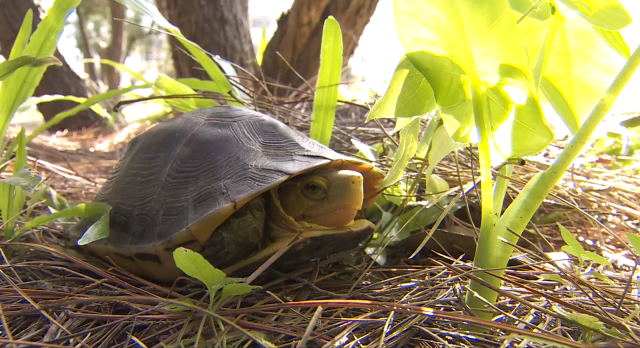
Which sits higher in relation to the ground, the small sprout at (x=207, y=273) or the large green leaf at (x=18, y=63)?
the large green leaf at (x=18, y=63)

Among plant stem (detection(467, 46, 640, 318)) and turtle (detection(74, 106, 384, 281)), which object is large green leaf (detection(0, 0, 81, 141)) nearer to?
turtle (detection(74, 106, 384, 281))

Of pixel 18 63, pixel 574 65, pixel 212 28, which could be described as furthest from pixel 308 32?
pixel 574 65

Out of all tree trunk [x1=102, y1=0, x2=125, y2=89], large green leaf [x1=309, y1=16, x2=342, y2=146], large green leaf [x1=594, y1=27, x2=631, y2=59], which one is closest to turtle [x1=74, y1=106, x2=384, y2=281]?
large green leaf [x1=309, y1=16, x2=342, y2=146]

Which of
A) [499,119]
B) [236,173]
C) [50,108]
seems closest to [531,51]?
[499,119]

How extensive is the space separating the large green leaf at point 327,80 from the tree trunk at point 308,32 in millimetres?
1255

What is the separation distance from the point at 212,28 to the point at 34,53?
1.65m

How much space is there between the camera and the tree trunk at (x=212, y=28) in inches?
104

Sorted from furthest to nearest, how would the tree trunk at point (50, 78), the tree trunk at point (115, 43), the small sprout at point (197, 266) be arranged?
the tree trunk at point (115, 43), the tree trunk at point (50, 78), the small sprout at point (197, 266)

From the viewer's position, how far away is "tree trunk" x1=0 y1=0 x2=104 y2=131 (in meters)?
2.59

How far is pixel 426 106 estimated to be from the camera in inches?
31.0

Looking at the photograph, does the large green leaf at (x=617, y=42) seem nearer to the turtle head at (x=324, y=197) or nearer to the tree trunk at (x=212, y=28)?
the turtle head at (x=324, y=197)

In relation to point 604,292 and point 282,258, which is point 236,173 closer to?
point 282,258

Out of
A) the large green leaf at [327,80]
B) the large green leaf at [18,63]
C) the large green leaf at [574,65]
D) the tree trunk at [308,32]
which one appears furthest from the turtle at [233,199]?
the tree trunk at [308,32]

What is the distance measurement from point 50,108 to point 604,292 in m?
3.76
